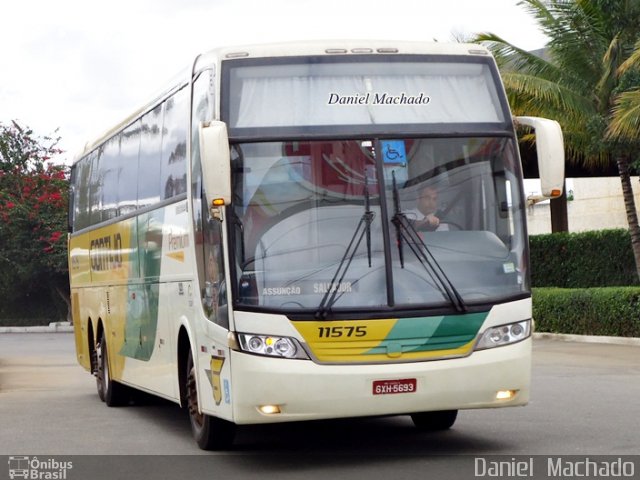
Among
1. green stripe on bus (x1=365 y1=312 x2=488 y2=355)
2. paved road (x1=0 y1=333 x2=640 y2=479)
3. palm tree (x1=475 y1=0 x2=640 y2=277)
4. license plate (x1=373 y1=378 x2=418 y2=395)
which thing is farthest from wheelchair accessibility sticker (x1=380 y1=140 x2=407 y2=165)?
palm tree (x1=475 y1=0 x2=640 y2=277)

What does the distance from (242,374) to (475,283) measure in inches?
74.8

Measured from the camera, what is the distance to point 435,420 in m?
12.6

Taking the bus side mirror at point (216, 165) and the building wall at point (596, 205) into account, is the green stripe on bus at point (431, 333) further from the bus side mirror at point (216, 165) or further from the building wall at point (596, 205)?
the building wall at point (596, 205)

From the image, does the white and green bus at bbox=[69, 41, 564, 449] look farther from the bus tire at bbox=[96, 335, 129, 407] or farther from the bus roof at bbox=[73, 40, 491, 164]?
the bus tire at bbox=[96, 335, 129, 407]

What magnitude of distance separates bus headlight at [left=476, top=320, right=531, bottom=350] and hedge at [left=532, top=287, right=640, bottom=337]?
1591 cm

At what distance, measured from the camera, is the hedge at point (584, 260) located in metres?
31.9

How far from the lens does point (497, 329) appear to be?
10.3 metres

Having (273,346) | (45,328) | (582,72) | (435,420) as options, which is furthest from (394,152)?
(45,328)

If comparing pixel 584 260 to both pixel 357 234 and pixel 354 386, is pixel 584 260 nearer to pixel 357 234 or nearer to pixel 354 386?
pixel 357 234

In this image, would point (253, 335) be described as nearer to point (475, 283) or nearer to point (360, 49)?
point (475, 283)

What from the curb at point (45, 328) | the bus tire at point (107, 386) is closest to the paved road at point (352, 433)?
the bus tire at point (107, 386)

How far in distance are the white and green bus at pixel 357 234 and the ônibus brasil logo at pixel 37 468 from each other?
127cm

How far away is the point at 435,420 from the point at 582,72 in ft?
60.7

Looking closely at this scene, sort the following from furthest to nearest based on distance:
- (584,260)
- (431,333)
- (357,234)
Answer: (584,260), (357,234), (431,333)
